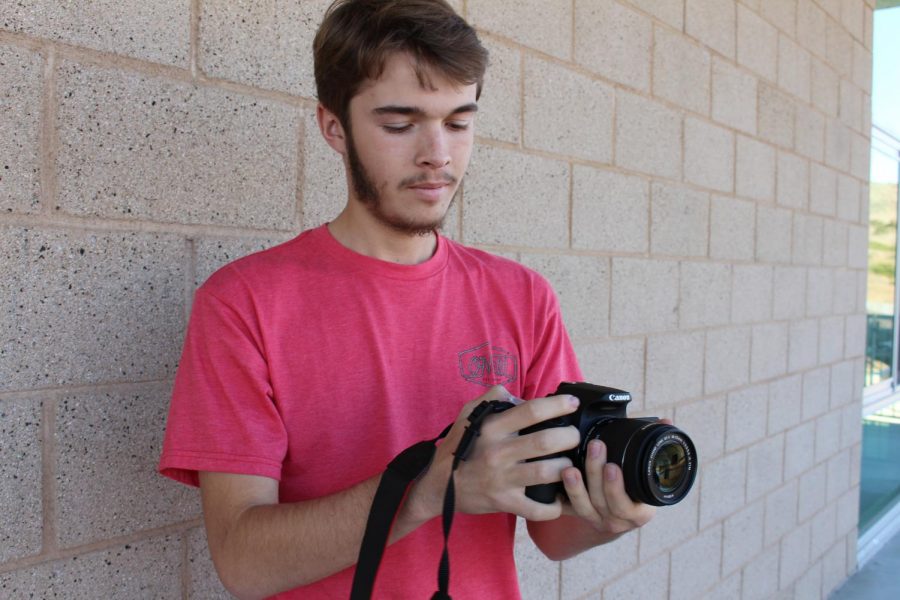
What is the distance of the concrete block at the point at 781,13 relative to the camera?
3180mm

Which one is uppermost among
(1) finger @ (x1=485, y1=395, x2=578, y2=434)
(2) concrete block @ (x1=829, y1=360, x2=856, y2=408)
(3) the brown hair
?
(3) the brown hair

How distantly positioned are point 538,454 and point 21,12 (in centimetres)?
89

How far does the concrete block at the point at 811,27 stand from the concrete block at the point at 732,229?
0.95 m

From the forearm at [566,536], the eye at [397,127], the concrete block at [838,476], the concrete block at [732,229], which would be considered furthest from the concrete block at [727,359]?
the eye at [397,127]

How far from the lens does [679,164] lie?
2.64 meters

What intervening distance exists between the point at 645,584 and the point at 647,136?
135 cm

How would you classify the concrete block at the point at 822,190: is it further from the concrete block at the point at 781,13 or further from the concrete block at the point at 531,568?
the concrete block at the point at 531,568

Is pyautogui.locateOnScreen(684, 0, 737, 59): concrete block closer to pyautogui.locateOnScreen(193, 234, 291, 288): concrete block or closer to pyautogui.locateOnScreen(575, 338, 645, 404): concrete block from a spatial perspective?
pyautogui.locateOnScreen(575, 338, 645, 404): concrete block

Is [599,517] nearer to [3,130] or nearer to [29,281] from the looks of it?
[29,281]

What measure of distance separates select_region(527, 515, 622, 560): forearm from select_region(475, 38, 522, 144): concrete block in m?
0.93

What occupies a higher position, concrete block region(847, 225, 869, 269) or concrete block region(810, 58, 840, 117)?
concrete block region(810, 58, 840, 117)

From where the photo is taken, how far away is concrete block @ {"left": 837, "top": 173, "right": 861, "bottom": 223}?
13.2 ft

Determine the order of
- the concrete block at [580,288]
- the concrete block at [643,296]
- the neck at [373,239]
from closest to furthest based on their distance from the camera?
1. the neck at [373,239]
2. the concrete block at [580,288]
3. the concrete block at [643,296]

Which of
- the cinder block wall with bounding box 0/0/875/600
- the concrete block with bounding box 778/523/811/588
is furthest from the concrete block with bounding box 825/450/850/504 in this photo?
the concrete block with bounding box 778/523/811/588
